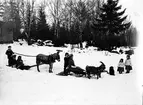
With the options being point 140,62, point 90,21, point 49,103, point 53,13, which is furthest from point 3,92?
point 53,13

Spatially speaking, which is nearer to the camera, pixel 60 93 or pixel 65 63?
pixel 60 93

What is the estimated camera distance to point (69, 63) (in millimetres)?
11688

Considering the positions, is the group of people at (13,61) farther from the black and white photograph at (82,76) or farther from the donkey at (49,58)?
the donkey at (49,58)

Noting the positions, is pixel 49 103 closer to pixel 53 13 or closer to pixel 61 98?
pixel 61 98

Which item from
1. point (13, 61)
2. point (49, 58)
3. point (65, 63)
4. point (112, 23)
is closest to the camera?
point (65, 63)

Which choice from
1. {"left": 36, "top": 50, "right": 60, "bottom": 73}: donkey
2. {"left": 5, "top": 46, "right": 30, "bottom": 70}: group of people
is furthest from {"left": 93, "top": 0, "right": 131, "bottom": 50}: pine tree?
{"left": 5, "top": 46, "right": 30, "bottom": 70}: group of people

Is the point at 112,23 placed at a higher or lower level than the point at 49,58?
higher

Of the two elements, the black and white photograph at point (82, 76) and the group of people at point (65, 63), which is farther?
the group of people at point (65, 63)

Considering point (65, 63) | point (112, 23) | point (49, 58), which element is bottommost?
point (65, 63)

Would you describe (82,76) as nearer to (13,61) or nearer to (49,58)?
(49,58)

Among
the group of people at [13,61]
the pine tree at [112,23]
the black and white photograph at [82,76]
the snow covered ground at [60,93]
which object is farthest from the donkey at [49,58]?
the pine tree at [112,23]

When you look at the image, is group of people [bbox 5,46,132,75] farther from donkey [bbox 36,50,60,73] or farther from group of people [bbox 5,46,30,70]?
donkey [bbox 36,50,60,73]

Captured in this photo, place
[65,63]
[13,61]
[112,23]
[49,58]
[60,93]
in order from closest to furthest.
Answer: [60,93] → [65,63] → [49,58] → [13,61] → [112,23]

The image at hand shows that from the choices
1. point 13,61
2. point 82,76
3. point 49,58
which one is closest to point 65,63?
point 49,58
